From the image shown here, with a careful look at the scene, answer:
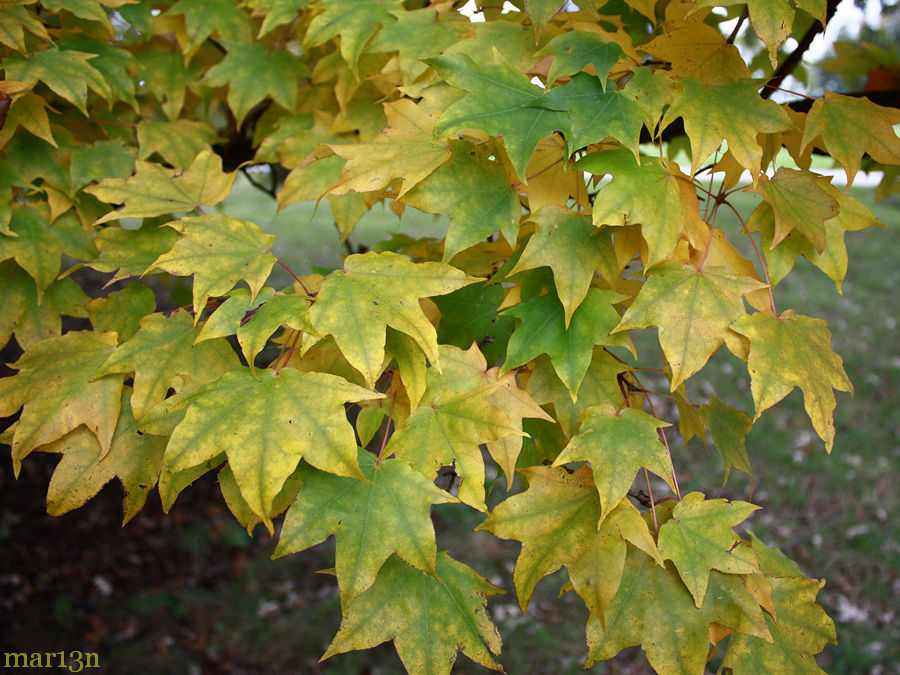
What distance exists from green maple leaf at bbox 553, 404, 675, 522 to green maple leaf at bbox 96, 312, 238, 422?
670 millimetres

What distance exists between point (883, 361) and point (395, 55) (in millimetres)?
5722

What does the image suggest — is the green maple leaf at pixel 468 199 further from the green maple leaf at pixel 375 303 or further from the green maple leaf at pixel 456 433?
the green maple leaf at pixel 456 433

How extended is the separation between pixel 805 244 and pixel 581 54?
60 cm

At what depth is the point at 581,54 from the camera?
3.89 feet

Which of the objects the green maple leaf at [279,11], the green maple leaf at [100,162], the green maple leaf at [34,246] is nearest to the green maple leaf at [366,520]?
the green maple leaf at [34,246]

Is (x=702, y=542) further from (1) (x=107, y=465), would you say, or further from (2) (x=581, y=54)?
(1) (x=107, y=465)

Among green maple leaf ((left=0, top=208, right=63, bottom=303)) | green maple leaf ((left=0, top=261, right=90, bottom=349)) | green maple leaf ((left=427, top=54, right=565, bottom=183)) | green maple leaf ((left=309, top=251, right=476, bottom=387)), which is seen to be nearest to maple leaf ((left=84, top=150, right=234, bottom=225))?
green maple leaf ((left=0, top=208, right=63, bottom=303))

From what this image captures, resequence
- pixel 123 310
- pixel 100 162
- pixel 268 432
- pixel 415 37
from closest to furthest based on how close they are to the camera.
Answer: pixel 268 432 < pixel 123 310 < pixel 415 37 < pixel 100 162

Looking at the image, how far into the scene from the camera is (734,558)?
113cm

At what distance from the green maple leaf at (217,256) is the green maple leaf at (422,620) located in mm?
590

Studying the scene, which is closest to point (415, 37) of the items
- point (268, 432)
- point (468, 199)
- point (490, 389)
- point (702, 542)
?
point (468, 199)

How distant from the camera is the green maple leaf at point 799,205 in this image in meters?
1.22

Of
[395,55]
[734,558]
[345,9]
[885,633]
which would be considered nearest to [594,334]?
[734,558]

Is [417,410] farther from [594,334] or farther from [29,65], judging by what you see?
[29,65]
